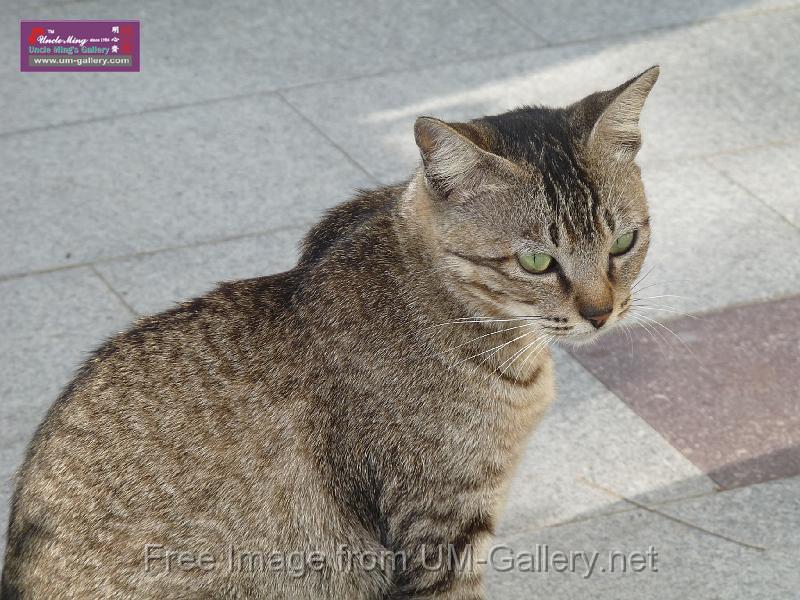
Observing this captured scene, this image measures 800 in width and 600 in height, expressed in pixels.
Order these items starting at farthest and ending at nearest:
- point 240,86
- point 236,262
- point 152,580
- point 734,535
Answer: point 240,86, point 236,262, point 734,535, point 152,580

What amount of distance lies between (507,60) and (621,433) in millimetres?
2957

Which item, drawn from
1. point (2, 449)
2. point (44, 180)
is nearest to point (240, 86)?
point (44, 180)

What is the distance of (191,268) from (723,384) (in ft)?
7.25

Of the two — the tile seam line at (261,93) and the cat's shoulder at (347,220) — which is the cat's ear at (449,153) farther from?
the tile seam line at (261,93)

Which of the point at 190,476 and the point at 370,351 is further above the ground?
the point at 370,351

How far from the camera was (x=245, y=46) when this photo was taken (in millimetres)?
6961

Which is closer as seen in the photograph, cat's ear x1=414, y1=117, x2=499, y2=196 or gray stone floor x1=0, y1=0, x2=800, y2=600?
cat's ear x1=414, y1=117, x2=499, y2=196

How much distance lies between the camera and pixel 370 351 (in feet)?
10.8

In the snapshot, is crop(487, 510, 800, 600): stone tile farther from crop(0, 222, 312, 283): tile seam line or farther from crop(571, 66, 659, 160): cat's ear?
crop(0, 222, 312, 283): tile seam line

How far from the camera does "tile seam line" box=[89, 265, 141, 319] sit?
5.02 meters

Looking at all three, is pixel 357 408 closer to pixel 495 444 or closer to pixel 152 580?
pixel 495 444

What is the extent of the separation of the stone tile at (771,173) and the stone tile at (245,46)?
1.53m

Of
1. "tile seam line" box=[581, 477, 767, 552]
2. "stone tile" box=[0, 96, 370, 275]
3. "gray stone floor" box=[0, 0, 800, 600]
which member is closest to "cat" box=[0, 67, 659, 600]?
"gray stone floor" box=[0, 0, 800, 600]

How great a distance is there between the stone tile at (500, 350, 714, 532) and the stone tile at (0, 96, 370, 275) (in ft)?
5.51
